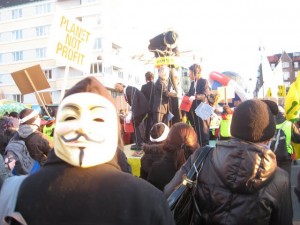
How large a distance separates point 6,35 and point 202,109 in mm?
48569

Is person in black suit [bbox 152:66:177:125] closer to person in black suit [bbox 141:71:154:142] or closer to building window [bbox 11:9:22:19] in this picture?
person in black suit [bbox 141:71:154:142]

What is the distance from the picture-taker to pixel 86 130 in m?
1.45

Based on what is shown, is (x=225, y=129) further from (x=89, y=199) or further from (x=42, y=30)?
(x=42, y=30)

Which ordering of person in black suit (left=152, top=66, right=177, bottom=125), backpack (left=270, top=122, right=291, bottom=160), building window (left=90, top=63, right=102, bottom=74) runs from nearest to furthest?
backpack (left=270, top=122, right=291, bottom=160), person in black suit (left=152, top=66, right=177, bottom=125), building window (left=90, top=63, right=102, bottom=74)

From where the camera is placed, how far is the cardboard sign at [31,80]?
750cm

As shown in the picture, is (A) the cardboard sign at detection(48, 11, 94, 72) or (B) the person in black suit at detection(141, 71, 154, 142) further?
(B) the person in black suit at detection(141, 71, 154, 142)

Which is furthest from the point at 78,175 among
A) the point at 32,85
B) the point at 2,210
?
the point at 32,85

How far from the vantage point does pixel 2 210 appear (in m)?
1.45

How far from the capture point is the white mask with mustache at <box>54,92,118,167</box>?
143 cm

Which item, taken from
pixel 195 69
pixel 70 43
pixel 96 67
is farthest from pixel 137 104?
pixel 96 67

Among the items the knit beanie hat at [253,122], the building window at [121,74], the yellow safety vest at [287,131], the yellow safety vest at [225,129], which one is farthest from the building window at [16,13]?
the knit beanie hat at [253,122]

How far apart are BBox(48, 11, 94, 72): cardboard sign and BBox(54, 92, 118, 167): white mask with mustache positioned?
3.69 m

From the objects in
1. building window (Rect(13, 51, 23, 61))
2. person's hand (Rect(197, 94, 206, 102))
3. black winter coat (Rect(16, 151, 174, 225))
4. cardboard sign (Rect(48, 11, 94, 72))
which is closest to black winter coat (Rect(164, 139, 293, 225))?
black winter coat (Rect(16, 151, 174, 225))

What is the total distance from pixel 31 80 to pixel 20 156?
3393 millimetres
